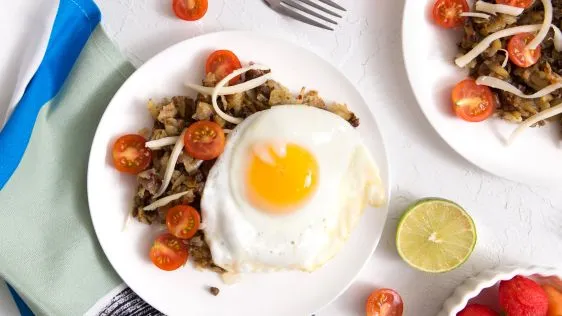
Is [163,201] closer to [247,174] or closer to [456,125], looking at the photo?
[247,174]

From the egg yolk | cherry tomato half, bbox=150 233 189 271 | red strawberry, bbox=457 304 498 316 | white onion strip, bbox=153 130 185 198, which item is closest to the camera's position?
the egg yolk

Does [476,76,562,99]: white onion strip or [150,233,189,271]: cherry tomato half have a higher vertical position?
[150,233,189,271]: cherry tomato half

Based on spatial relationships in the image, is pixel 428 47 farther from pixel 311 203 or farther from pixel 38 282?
pixel 38 282

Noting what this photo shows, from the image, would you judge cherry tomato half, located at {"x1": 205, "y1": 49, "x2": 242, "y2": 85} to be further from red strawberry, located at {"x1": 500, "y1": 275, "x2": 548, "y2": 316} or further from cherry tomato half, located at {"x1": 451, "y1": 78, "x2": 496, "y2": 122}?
red strawberry, located at {"x1": 500, "y1": 275, "x2": 548, "y2": 316}

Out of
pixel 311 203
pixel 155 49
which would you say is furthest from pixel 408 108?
pixel 155 49

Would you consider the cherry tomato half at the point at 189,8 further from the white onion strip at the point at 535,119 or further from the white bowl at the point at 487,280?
the white bowl at the point at 487,280

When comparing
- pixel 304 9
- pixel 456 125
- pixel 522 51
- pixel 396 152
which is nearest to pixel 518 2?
pixel 522 51

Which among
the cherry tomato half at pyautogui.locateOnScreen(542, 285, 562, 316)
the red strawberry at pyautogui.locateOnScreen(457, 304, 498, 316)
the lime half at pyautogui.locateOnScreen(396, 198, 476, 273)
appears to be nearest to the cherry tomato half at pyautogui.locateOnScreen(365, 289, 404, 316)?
the lime half at pyautogui.locateOnScreen(396, 198, 476, 273)
